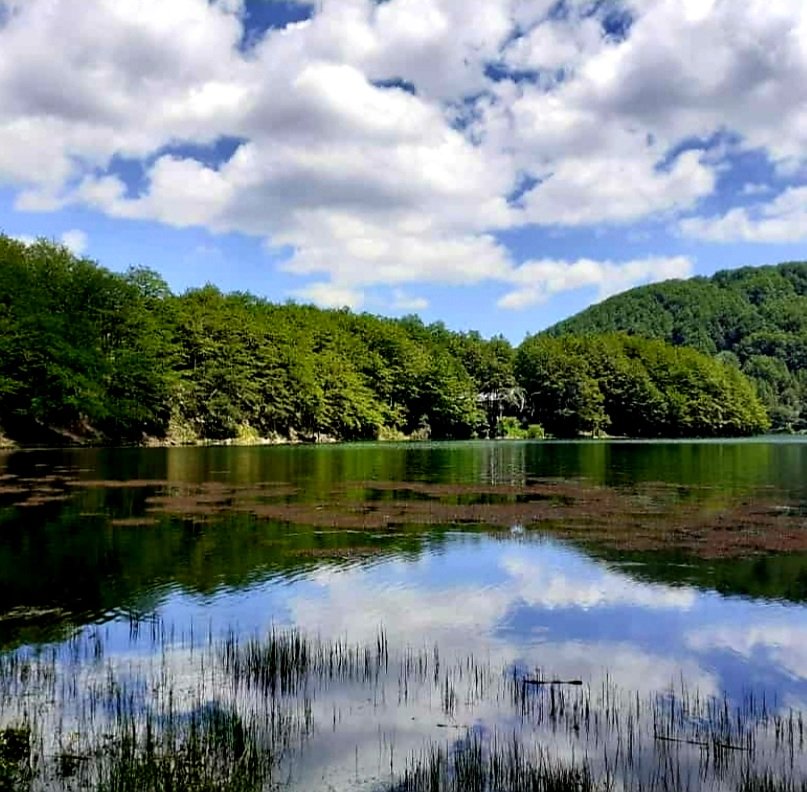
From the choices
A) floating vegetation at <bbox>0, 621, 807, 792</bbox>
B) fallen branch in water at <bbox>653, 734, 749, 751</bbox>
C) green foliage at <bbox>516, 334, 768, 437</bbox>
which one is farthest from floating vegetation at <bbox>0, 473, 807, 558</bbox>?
green foliage at <bbox>516, 334, 768, 437</bbox>

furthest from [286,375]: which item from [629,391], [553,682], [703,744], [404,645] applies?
[703,744]

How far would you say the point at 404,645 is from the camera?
44.4 ft

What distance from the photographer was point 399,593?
1762 cm

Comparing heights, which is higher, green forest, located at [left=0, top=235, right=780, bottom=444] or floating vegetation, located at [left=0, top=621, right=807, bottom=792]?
green forest, located at [left=0, top=235, right=780, bottom=444]

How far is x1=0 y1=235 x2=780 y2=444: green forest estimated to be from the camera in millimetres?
80312

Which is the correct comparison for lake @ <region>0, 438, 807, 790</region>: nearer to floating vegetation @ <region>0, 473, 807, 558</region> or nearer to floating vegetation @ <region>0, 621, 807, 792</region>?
floating vegetation @ <region>0, 621, 807, 792</region>

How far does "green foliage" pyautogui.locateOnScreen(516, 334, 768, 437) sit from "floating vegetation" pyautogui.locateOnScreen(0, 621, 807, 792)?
134m

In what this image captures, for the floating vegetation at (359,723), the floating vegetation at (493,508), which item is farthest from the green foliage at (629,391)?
the floating vegetation at (359,723)

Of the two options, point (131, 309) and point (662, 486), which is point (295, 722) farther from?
point (131, 309)

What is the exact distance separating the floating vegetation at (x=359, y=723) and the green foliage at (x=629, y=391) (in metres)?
134

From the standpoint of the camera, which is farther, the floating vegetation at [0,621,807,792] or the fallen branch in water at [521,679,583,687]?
the fallen branch in water at [521,679,583,687]

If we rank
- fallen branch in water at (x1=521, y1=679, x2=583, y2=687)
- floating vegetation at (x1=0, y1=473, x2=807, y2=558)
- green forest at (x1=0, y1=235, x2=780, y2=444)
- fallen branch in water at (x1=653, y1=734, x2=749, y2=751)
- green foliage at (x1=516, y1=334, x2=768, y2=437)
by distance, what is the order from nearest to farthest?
1. fallen branch in water at (x1=653, y1=734, x2=749, y2=751)
2. fallen branch in water at (x1=521, y1=679, x2=583, y2=687)
3. floating vegetation at (x1=0, y1=473, x2=807, y2=558)
4. green forest at (x1=0, y1=235, x2=780, y2=444)
5. green foliage at (x1=516, y1=334, x2=768, y2=437)

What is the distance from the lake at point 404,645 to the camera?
8766 mm

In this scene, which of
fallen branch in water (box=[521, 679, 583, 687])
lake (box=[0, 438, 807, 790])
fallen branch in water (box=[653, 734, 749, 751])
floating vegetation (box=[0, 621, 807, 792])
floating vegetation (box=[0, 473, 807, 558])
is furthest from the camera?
floating vegetation (box=[0, 473, 807, 558])
